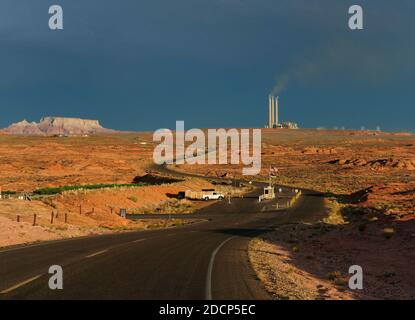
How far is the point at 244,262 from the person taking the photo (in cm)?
1920

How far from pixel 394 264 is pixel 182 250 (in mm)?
10153

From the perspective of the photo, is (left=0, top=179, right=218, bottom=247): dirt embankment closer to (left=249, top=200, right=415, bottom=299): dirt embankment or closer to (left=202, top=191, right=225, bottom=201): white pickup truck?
(left=202, top=191, right=225, bottom=201): white pickup truck

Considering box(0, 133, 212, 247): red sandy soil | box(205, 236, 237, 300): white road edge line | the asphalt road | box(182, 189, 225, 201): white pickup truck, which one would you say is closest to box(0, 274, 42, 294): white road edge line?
the asphalt road

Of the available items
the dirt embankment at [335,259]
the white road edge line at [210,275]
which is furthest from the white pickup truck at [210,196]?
the white road edge line at [210,275]

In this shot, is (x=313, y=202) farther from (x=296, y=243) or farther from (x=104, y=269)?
(x=104, y=269)

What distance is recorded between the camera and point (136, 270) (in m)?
16.0

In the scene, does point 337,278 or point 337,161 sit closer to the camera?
point 337,278

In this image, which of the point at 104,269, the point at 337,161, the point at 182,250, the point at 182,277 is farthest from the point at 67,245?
the point at 337,161

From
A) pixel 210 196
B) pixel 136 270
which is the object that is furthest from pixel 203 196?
pixel 136 270

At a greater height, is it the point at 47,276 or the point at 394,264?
the point at 47,276

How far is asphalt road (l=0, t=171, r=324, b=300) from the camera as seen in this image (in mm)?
12297

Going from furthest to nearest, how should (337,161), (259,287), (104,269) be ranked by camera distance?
(337,161), (104,269), (259,287)

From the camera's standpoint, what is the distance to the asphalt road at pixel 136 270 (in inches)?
484
